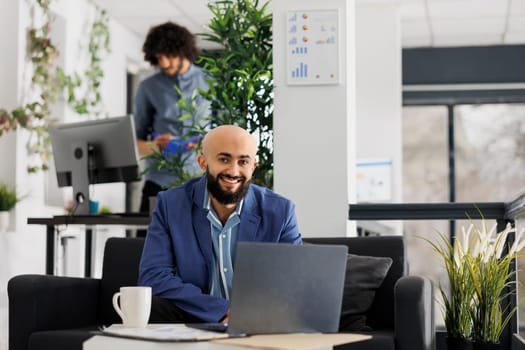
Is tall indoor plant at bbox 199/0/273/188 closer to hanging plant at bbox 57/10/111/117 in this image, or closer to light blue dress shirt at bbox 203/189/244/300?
light blue dress shirt at bbox 203/189/244/300

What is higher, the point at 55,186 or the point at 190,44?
the point at 190,44

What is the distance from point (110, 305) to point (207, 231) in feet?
2.32

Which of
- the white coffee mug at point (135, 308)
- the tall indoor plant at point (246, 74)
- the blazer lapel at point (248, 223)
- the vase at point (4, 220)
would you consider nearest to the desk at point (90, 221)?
the tall indoor plant at point (246, 74)

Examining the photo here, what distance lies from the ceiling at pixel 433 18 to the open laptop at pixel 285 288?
18.9 ft

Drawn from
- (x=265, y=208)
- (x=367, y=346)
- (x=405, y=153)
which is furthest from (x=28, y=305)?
(x=405, y=153)

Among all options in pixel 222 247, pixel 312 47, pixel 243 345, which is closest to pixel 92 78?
pixel 312 47

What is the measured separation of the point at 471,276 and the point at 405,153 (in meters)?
6.60

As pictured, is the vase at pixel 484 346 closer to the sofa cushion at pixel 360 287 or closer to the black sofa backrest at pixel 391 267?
the black sofa backrest at pixel 391 267

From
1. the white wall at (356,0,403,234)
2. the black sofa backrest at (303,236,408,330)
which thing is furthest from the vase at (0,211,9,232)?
the black sofa backrest at (303,236,408,330)

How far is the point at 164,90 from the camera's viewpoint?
616 cm

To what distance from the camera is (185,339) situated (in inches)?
79.5

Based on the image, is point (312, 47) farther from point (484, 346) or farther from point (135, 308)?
point (135, 308)

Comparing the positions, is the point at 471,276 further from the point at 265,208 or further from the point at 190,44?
the point at 190,44

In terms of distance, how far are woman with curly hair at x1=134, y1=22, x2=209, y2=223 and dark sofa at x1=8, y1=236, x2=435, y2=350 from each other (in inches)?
80.2
